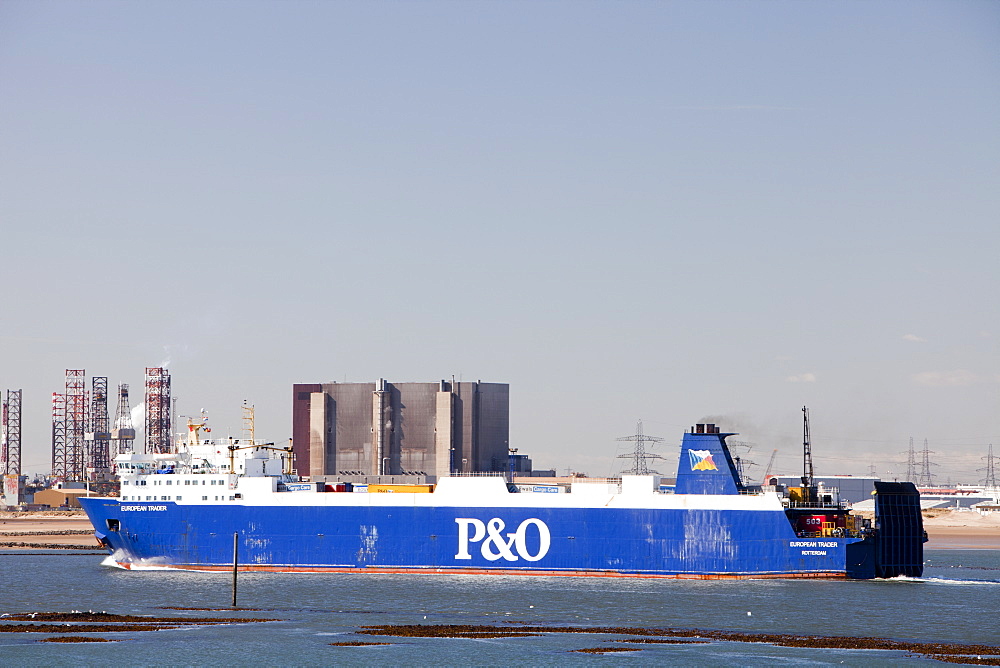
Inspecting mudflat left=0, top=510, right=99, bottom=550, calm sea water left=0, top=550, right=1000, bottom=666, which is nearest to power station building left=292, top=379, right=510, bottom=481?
mudflat left=0, top=510, right=99, bottom=550

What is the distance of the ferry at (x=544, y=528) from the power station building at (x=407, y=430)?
4650 centimetres

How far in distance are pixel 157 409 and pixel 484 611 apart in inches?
4204

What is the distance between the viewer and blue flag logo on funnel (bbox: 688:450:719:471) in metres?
61.6

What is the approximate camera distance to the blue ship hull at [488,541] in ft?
196

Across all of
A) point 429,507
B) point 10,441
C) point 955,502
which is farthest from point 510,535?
point 955,502

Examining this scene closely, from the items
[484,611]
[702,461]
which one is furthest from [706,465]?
[484,611]

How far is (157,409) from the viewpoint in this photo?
148750mm

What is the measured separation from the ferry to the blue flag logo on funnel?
0.18ft

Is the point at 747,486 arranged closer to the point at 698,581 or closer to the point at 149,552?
the point at 698,581

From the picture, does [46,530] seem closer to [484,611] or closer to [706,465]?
[706,465]

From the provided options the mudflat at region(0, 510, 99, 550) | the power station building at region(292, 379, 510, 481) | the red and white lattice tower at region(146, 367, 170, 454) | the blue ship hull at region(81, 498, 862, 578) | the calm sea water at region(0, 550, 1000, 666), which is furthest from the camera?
the red and white lattice tower at region(146, 367, 170, 454)

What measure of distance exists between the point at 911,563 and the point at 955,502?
138 meters

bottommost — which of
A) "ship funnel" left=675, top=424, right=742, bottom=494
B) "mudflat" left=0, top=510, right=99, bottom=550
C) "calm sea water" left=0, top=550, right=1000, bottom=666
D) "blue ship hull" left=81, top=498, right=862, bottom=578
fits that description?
"mudflat" left=0, top=510, right=99, bottom=550

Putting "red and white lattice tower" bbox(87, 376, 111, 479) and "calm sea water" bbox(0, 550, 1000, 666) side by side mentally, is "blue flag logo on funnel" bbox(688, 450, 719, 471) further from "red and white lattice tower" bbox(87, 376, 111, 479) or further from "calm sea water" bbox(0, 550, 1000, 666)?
"red and white lattice tower" bbox(87, 376, 111, 479)
